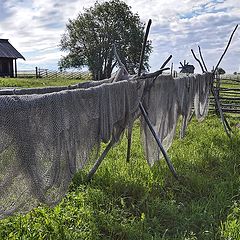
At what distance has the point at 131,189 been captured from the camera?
173 inches

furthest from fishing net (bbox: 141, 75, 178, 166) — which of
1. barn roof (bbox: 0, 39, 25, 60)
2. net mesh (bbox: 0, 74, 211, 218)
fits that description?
barn roof (bbox: 0, 39, 25, 60)

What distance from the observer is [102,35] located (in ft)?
113

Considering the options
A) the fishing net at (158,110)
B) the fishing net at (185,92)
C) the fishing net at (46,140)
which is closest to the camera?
the fishing net at (46,140)

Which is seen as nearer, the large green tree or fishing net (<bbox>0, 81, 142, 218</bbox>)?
fishing net (<bbox>0, 81, 142, 218</bbox>)

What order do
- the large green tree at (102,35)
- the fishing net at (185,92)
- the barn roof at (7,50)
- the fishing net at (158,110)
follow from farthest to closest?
the large green tree at (102,35) → the barn roof at (7,50) → the fishing net at (185,92) → the fishing net at (158,110)

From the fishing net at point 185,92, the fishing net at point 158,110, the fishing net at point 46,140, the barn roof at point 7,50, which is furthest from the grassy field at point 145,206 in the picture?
the barn roof at point 7,50

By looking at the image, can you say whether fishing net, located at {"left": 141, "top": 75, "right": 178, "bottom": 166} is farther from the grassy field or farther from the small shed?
the small shed

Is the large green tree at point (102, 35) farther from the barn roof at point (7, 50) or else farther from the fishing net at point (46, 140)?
the fishing net at point (46, 140)

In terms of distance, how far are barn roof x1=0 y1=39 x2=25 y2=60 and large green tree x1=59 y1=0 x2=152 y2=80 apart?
6.26 meters

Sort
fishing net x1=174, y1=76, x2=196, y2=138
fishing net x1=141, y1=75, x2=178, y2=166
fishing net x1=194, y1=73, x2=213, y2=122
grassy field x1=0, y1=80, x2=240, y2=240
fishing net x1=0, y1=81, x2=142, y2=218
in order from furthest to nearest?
fishing net x1=194, y1=73, x2=213, y2=122 → fishing net x1=174, y1=76, x2=196, y2=138 → fishing net x1=141, y1=75, x2=178, y2=166 → grassy field x1=0, y1=80, x2=240, y2=240 → fishing net x1=0, y1=81, x2=142, y2=218

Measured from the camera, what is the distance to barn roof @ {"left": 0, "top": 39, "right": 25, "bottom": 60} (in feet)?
97.6

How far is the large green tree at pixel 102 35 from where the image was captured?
3400cm

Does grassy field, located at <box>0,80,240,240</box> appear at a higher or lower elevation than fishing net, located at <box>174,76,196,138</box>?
lower

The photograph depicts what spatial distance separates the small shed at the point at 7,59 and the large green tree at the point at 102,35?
6.66 m
